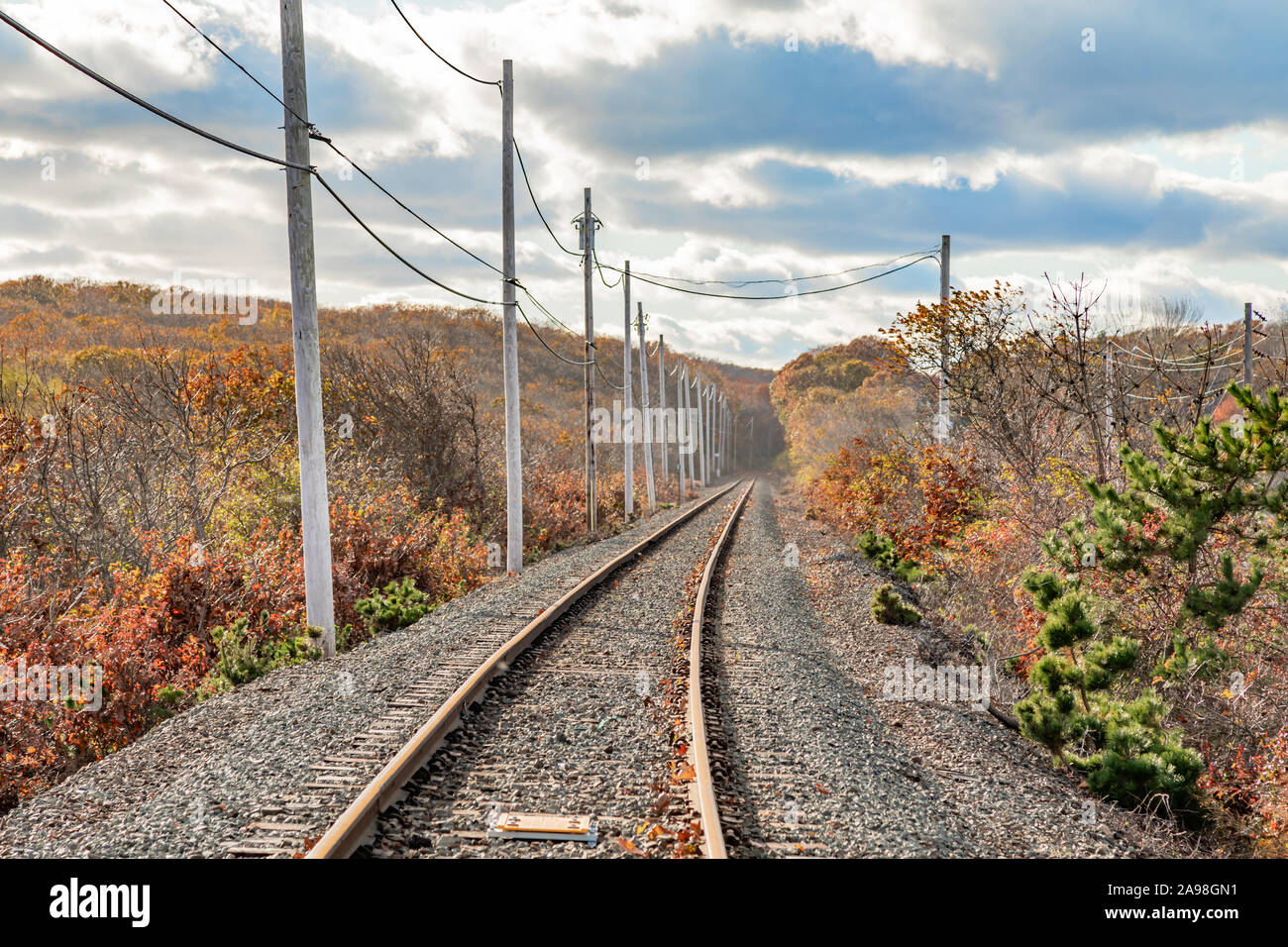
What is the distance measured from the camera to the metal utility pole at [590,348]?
23.5 meters

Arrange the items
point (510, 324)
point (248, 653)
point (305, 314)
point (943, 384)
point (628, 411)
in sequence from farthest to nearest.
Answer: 1. point (628, 411)
2. point (510, 324)
3. point (943, 384)
4. point (305, 314)
5. point (248, 653)

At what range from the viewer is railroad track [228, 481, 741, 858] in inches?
183

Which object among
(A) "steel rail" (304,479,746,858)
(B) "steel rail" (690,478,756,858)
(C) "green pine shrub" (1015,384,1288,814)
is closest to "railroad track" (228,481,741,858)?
(A) "steel rail" (304,479,746,858)

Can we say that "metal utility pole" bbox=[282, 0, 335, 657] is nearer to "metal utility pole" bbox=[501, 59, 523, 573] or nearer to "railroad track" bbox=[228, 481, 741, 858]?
"railroad track" bbox=[228, 481, 741, 858]

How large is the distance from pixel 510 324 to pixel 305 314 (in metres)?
7.54

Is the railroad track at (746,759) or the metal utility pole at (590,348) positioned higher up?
the metal utility pole at (590,348)

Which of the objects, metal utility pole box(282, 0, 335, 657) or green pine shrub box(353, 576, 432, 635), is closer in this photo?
metal utility pole box(282, 0, 335, 657)

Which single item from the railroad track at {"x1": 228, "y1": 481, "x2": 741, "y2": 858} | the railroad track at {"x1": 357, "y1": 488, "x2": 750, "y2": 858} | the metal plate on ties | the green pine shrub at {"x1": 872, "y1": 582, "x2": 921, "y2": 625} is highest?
the railroad track at {"x1": 228, "y1": 481, "x2": 741, "y2": 858}

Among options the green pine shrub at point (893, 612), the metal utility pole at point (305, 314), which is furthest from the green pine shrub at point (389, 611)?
the green pine shrub at point (893, 612)

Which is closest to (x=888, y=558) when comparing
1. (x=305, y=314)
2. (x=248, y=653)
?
(x=305, y=314)

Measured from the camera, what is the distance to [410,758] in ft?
18.5

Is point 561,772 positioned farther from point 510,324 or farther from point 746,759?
point 510,324

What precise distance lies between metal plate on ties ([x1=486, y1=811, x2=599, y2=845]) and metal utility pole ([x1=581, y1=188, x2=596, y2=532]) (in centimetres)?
1842

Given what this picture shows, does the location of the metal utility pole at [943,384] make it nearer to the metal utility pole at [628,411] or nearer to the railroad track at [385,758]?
the railroad track at [385,758]
